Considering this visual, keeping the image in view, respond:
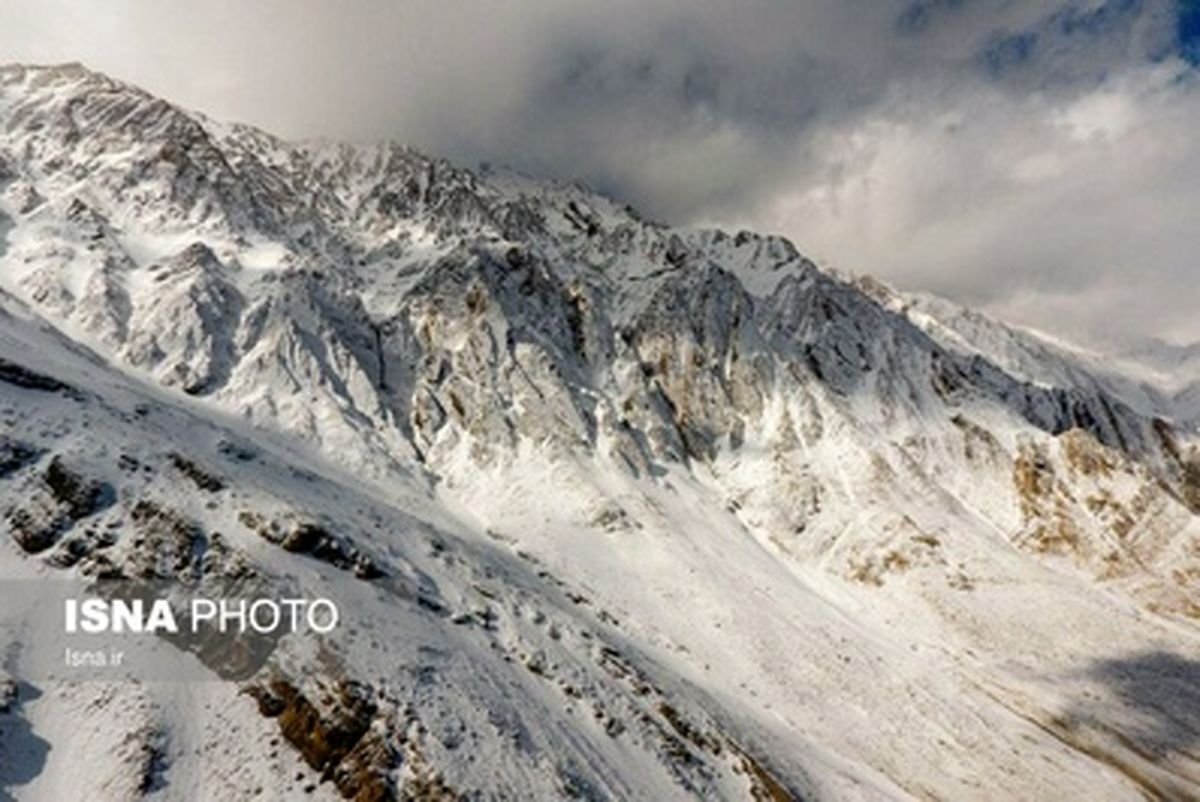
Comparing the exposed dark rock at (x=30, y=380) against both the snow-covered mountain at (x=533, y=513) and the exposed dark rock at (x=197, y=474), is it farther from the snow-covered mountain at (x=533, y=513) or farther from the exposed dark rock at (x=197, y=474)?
the exposed dark rock at (x=197, y=474)

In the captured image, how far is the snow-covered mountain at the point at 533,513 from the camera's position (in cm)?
3678

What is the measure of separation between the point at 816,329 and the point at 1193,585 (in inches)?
3427

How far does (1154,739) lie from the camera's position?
67.4 m

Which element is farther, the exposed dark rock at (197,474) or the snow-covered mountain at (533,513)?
the exposed dark rock at (197,474)

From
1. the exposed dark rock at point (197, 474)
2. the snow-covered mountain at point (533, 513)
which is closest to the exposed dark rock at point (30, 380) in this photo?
the snow-covered mountain at point (533, 513)

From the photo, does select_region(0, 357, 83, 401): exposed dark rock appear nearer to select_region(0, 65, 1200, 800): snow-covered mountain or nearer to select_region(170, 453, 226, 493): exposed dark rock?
select_region(0, 65, 1200, 800): snow-covered mountain

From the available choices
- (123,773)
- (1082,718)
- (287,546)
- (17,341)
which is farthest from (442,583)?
(1082,718)

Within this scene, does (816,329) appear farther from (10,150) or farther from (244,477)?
(10,150)

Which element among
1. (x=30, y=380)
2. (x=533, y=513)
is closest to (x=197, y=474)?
(x=30, y=380)

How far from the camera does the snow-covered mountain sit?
121ft

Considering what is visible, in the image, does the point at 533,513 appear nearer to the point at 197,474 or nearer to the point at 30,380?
the point at 197,474

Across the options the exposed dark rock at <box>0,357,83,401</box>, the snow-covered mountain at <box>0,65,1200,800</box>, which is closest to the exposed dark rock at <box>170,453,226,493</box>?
the snow-covered mountain at <box>0,65,1200,800</box>

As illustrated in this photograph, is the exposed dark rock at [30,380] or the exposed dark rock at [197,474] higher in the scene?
the exposed dark rock at [197,474]

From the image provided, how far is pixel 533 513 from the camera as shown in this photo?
98.8 m
